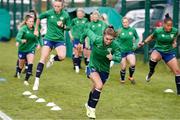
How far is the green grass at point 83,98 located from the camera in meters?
10.1

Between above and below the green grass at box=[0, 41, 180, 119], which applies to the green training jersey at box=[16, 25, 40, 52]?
above

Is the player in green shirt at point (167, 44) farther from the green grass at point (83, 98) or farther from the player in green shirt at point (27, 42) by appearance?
the player in green shirt at point (27, 42)

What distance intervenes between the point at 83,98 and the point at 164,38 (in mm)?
2542

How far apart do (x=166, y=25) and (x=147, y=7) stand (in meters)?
8.57

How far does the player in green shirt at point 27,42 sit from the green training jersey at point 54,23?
152cm

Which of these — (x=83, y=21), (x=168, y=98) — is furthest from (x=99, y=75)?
(x=83, y=21)

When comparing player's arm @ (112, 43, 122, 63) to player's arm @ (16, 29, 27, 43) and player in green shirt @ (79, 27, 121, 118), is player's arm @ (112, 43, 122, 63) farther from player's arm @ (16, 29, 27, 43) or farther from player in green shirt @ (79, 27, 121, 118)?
player's arm @ (16, 29, 27, 43)

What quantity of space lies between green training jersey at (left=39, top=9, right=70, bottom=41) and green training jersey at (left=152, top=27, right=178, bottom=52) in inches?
91.4

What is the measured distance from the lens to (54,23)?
12977 millimetres

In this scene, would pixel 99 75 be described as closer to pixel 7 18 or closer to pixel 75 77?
pixel 75 77

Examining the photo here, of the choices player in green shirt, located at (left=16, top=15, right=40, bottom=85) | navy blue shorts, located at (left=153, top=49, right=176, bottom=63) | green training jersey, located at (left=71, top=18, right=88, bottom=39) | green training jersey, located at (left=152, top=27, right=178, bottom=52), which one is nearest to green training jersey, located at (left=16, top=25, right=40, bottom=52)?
player in green shirt, located at (left=16, top=15, right=40, bottom=85)

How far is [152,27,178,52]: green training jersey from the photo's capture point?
494 inches

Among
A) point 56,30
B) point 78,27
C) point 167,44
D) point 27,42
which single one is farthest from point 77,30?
point 167,44

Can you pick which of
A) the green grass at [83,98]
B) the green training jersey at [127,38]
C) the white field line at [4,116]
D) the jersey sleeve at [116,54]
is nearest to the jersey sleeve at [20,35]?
the green grass at [83,98]
